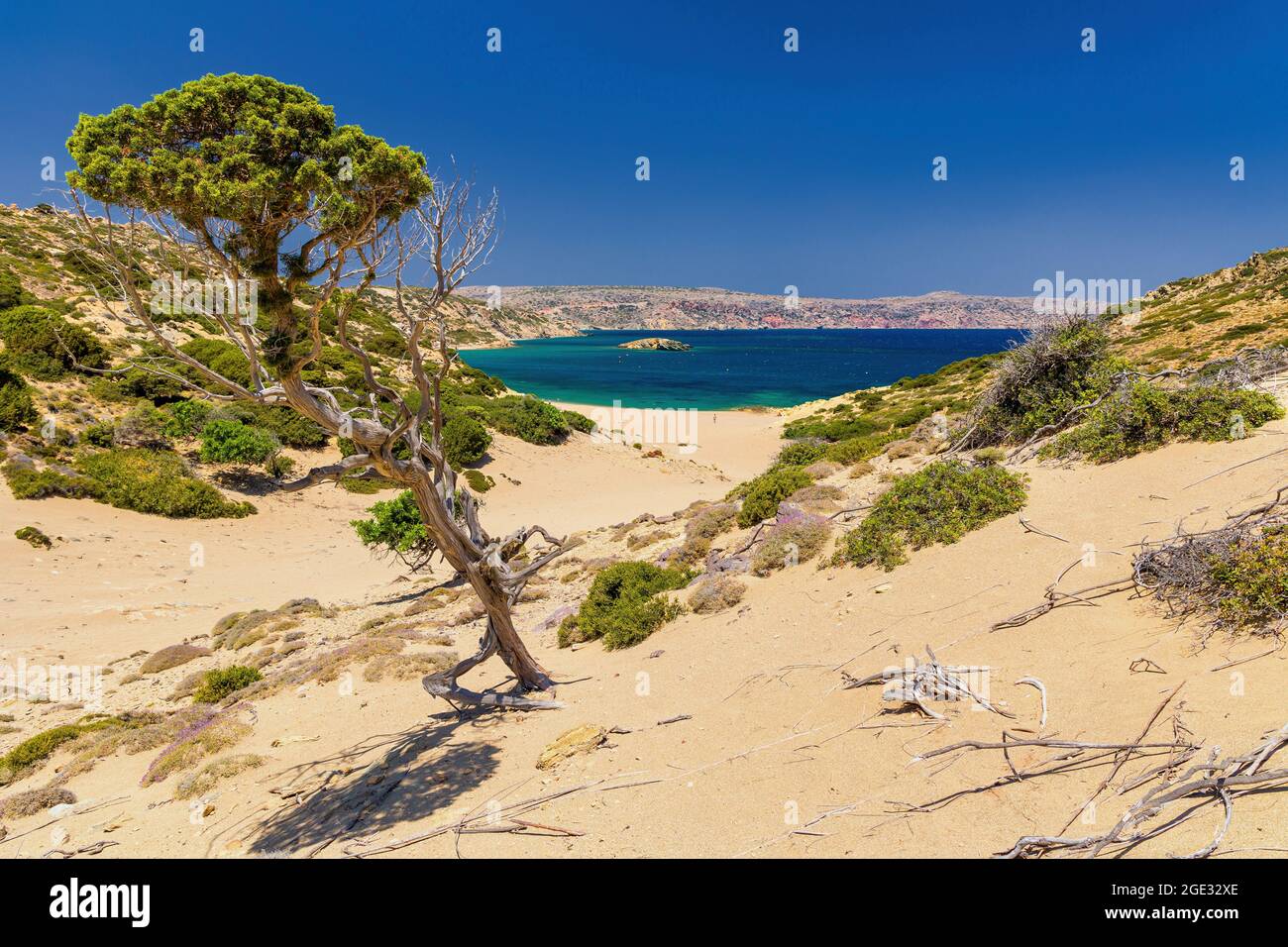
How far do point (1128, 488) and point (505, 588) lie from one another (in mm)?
8687

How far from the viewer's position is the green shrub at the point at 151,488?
20109mm

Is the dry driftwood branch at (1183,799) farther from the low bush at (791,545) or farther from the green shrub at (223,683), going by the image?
the green shrub at (223,683)

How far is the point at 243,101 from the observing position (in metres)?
5.18

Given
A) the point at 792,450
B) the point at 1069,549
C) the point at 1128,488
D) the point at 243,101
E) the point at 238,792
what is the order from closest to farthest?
the point at 243,101
the point at 238,792
the point at 1069,549
the point at 1128,488
the point at 792,450

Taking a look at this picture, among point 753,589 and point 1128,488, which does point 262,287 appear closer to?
point 753,589

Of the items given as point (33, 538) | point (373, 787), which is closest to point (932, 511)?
point (373, 787)

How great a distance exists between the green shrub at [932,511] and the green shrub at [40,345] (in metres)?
31.3

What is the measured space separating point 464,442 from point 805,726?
81.1ft

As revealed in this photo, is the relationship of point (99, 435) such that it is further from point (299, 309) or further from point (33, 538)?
point (299, 309)

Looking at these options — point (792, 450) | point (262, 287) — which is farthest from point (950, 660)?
point (792, 450)

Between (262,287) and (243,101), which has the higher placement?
(243,101)

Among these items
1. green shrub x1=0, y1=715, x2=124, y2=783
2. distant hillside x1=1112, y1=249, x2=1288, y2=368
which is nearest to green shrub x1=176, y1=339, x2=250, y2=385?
green shrub x1=0, y1=715, x2=124, y2=783

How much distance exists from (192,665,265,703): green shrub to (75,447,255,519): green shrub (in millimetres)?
11886

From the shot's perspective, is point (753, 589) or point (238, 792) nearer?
point (238, 792)
